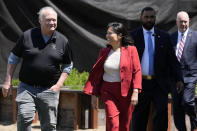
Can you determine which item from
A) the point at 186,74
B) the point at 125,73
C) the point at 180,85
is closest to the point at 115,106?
the point at 125,73

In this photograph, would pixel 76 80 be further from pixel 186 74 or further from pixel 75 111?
pixel 186 74

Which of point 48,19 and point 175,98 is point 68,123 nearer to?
point 175,98

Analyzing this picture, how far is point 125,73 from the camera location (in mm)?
5160

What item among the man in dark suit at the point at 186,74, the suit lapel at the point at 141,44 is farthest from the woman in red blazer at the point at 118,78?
the man in dark suit at the point at 186,74

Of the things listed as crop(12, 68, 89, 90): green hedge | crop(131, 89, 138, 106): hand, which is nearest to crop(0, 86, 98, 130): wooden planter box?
crop(12, 68, 89, 90): green hedge

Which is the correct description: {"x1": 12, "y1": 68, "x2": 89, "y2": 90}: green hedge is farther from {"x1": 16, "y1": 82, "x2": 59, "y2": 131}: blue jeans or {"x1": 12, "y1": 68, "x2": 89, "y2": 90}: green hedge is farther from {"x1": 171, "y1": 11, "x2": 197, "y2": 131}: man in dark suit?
{"x1": 16, "y1": 82, "x2": 59, "y2": 131}: blue jeans

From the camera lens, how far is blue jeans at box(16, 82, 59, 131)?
5.04m

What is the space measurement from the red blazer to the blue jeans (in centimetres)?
48

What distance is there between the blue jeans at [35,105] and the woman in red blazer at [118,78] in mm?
501

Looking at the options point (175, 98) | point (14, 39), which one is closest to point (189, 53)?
point (175, 98)

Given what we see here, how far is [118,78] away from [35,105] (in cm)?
102

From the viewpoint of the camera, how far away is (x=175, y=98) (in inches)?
244

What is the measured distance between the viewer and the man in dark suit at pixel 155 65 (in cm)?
570

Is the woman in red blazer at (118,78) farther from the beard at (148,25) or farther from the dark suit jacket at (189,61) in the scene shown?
the dark suit jacket at (189,61)
